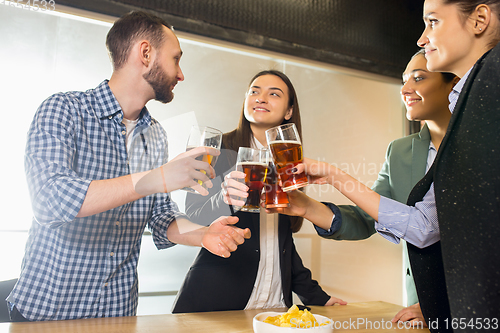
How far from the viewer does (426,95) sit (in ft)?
5.57

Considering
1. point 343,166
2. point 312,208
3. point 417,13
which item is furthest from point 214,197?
point 417,13

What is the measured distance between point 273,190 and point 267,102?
2.67 ft

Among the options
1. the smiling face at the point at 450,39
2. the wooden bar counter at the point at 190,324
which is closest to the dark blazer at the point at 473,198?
the smiling face at the point at 450,39

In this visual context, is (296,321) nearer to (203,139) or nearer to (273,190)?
(273,190)

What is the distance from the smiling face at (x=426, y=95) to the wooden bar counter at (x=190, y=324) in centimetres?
94

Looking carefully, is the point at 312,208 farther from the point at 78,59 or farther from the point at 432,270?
the point at 78,59

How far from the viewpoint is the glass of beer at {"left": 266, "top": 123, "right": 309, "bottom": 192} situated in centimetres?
111

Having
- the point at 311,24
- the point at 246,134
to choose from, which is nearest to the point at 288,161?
the point at 246,134

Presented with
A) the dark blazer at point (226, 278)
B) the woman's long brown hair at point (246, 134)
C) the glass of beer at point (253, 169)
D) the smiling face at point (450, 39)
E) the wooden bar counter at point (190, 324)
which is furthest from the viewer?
the woman's long brown hair at point (246, 134)

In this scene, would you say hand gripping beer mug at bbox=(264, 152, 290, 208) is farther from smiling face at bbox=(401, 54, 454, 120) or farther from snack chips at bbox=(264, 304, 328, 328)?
smiling face at bbox=(401, 54, 454, 120)

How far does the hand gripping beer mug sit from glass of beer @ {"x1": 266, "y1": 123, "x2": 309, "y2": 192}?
8 centimetres

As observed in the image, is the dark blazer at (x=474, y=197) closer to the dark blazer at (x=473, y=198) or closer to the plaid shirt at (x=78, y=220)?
the dark blazer at (x=473, y=198)

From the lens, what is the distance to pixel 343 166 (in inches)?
125

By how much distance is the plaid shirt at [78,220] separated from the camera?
112cm
